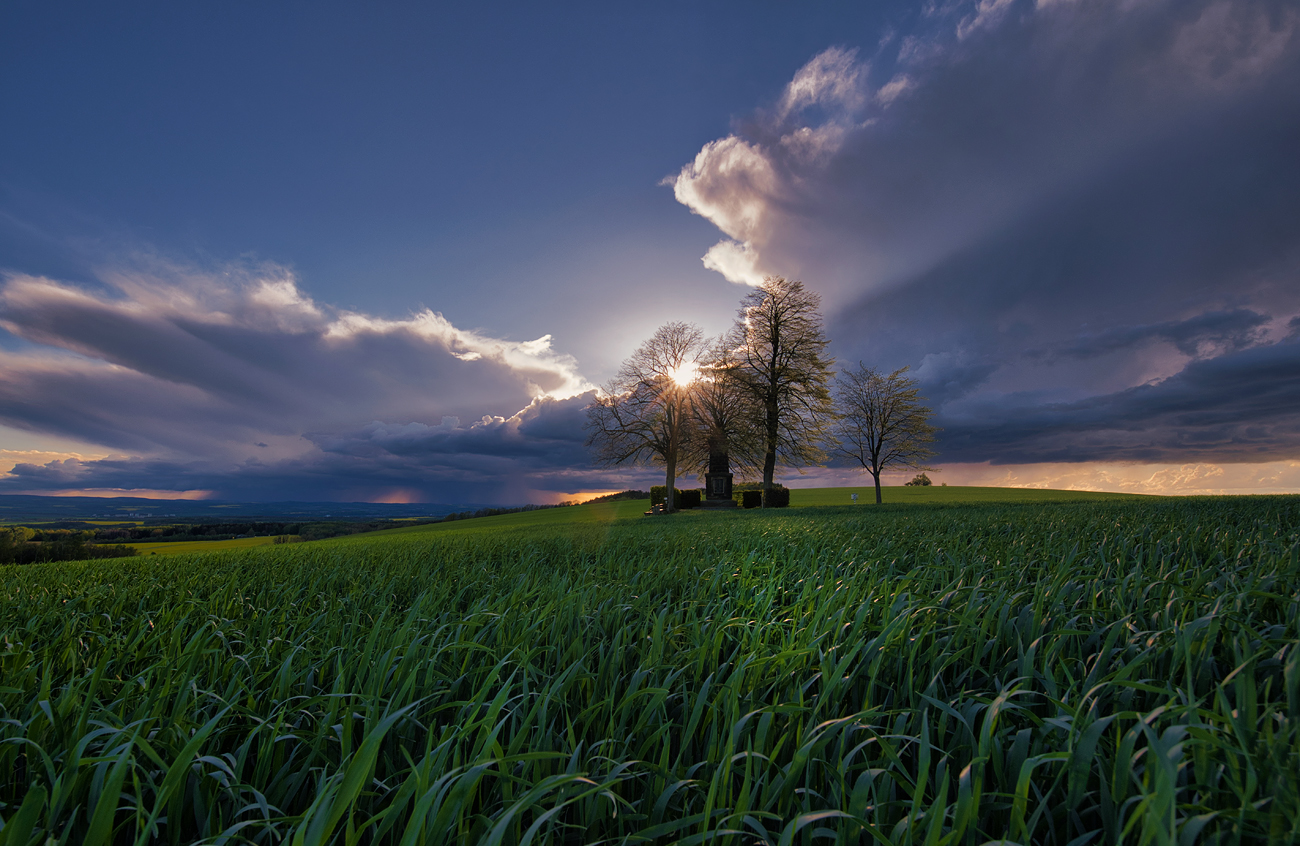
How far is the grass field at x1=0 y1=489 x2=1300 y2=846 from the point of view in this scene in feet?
3.38

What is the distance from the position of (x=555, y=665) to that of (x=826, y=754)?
1121 millimetres

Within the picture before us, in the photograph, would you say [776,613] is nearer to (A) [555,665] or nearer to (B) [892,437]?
(A) [555,665]

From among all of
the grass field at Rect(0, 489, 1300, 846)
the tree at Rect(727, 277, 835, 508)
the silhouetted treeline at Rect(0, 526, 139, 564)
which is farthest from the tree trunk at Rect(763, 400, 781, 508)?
the silhouetted treeline at Rect(0, 526, 139, 564)

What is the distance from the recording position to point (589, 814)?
1.12 meters

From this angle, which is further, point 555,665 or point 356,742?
point 555,665

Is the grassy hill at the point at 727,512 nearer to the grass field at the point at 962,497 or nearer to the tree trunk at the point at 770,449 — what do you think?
the grass field at the point at 962,497

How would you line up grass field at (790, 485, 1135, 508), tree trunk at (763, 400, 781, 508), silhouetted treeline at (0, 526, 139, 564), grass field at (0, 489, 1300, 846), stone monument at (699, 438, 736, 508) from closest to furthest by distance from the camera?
1. grass field at (0, 489, 1300, 846)
2. silhouetted treeline at (0, 526, 139, 564)
3. grass field at (790, 485, 1135, 508)
4. tree trunk at (763, 400, 781, 508)
5. stone monument at (699, 438, 736, 508)

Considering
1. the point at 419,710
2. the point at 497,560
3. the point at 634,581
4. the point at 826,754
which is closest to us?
the point at 826,754

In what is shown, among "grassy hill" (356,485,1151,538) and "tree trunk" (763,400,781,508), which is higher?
"tree trunk" (763,400,781,508)

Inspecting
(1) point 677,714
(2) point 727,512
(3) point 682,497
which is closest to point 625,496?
(3) point 682,497

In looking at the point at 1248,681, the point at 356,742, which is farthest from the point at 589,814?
the point at 1248,681

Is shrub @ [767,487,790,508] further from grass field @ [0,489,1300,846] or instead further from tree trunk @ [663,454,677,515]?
grass field @ [0,489,1300,846]

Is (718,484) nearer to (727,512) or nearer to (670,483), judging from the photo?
(670,483)

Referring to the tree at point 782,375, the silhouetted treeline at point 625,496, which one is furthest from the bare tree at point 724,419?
the silhouetted treeline at point 625,496
